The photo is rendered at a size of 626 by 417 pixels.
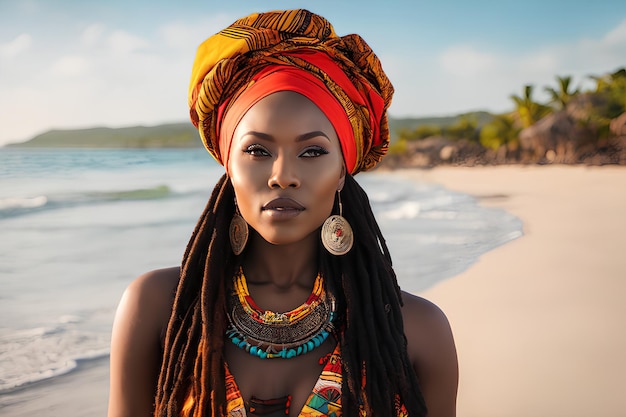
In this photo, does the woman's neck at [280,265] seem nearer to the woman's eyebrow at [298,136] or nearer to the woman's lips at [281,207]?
the woman's lips at [281,207]

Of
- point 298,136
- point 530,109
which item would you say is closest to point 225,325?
point 298,136

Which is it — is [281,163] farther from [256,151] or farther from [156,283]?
[156,283]

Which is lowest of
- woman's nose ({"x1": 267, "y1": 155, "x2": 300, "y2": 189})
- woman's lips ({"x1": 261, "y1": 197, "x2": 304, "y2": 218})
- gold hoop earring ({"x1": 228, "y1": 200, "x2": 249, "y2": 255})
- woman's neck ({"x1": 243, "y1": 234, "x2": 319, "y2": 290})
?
woman's neck ({"x1": 243, "y1": 234, "x2": 319, "y2": 290})

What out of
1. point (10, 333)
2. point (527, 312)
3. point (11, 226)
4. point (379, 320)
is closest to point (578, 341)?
point (527, 312)

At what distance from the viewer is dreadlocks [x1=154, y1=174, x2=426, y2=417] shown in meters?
2.17

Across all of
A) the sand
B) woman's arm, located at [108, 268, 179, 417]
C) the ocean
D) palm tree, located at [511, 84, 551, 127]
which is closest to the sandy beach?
the sand

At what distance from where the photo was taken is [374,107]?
2.38 m

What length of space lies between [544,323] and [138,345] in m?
4.98

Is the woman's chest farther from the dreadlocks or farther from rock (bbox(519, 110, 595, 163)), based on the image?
rock (bbox(519, 110, 595, 163))

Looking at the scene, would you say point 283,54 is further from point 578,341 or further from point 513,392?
point 578,341

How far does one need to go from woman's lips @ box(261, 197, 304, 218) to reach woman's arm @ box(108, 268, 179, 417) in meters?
0.49

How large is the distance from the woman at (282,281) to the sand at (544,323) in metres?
2.71

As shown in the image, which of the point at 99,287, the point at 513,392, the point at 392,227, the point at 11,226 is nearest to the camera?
the point at 513,392

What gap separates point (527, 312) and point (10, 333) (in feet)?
17.3
